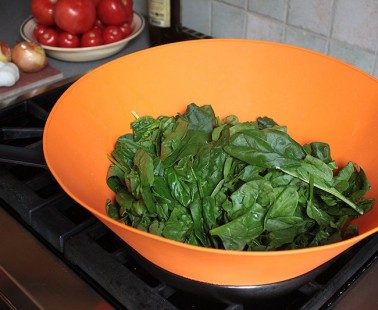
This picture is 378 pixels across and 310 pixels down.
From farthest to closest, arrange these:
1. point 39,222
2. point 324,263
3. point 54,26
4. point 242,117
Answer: point 54,26, point 242,117, point 39,222, point 324,263

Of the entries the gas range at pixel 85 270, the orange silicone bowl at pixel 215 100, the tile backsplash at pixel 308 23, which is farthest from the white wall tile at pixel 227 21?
the gas range at pixel 85 270

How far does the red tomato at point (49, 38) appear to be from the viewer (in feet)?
4.15

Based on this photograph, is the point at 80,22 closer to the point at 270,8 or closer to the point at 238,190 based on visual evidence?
the point at 270,8

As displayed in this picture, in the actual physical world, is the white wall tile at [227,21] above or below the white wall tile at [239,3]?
below

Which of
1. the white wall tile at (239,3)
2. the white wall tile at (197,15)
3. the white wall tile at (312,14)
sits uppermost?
the white wall tile at (312,14)

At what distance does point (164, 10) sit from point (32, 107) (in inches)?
15.4

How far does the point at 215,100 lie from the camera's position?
89cm

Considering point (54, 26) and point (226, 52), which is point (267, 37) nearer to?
point (226, 52)

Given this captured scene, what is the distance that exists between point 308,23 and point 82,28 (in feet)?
1.69

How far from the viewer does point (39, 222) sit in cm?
76

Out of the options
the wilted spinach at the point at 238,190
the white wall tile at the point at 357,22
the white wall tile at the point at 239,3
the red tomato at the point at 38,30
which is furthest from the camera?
the red tomato at the point at 38,30

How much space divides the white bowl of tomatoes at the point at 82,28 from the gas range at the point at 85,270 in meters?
0.48

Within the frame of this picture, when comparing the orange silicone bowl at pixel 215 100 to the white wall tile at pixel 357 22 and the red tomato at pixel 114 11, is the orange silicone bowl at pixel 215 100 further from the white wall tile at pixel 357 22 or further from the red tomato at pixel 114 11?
the red tomato at pixel 114 11

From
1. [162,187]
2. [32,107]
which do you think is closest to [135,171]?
[162,187]
